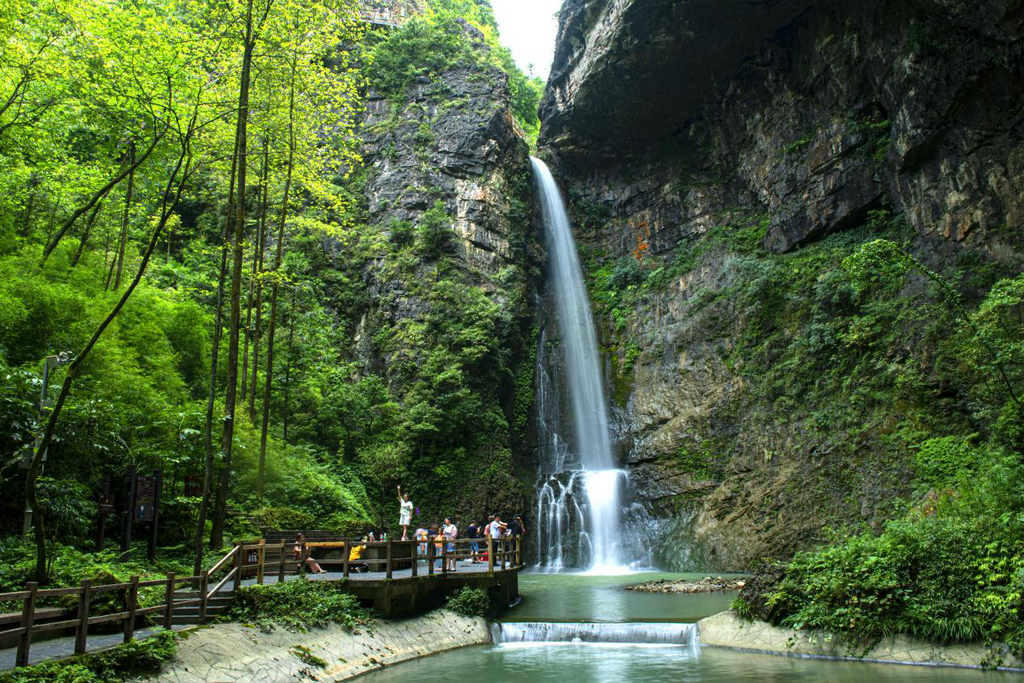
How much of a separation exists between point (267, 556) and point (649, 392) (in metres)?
16.9

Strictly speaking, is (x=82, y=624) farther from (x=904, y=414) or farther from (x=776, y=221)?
(x=776, y=221)

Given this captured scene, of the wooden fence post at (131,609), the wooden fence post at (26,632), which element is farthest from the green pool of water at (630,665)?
the wooden fence post at (26,632)

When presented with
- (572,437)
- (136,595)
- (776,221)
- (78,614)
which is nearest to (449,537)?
(136,595)

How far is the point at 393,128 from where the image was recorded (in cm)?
3431

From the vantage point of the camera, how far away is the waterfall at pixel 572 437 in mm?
24250

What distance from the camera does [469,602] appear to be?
13.9 m

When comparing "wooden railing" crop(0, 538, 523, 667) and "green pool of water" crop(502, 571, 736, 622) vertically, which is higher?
"wooden railing" crop(0, 538, 523, 667)

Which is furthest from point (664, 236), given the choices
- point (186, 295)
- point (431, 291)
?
point (186, 295)

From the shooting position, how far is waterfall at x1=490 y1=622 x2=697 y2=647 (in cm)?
1259

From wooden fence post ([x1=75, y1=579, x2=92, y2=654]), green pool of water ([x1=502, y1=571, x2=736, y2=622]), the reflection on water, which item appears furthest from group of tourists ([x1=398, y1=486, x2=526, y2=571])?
wooden fence post ([x1=75, y1=579, x2=92, y2=654])

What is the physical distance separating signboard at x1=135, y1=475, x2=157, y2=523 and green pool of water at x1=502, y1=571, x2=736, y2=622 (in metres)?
7.13

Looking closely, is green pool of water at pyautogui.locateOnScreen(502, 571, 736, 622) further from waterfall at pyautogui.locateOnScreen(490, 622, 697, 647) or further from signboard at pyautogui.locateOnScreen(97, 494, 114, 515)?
signboard at pyautogui.locateOnScreen(97, 494, 114, 515)

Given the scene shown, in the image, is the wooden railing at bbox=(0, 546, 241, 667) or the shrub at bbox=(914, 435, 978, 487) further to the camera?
the shrub at bbox=(914, 435, 978, 487)

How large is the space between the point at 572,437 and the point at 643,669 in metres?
18.0
